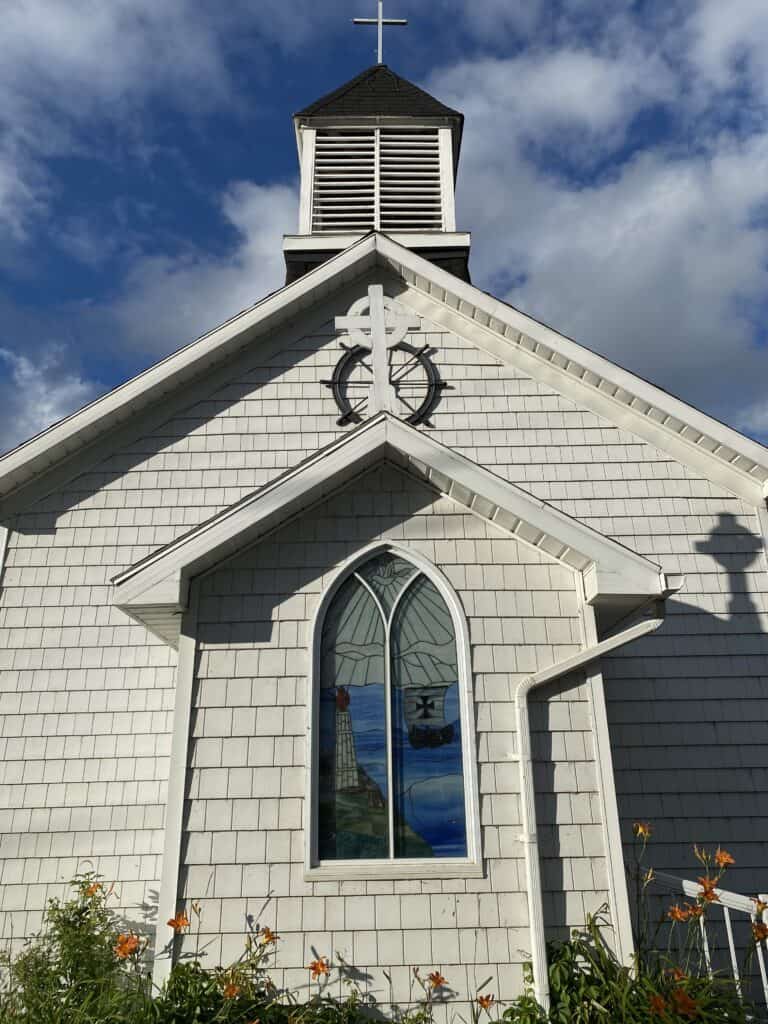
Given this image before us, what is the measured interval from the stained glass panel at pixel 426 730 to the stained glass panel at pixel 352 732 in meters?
0.12

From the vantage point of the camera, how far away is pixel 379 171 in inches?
523

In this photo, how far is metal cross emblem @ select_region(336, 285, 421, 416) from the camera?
9703mm

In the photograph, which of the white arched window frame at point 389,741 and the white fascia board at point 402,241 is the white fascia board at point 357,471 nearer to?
the white arched window frame at point 389,741

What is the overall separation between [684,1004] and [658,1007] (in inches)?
6.1

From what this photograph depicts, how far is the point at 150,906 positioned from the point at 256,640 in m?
3.15

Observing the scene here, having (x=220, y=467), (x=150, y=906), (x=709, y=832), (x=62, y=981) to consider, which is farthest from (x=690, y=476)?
(x=62, y=981)

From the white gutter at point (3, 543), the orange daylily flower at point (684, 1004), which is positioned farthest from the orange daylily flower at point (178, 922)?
the white gutter at point (3, 543)

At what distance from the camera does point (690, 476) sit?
9203 mm

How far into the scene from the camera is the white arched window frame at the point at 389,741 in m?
5.59

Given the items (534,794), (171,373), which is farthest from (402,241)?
(534,794)

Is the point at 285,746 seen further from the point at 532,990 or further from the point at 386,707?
the point at 532,990

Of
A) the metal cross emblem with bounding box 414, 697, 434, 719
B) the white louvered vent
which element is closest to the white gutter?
the metal cross emblem with bounding box 414, 697, 434, 719

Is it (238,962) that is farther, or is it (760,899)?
(760,899)

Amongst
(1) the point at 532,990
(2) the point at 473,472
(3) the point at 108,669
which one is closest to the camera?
(1) the point at 532,990
